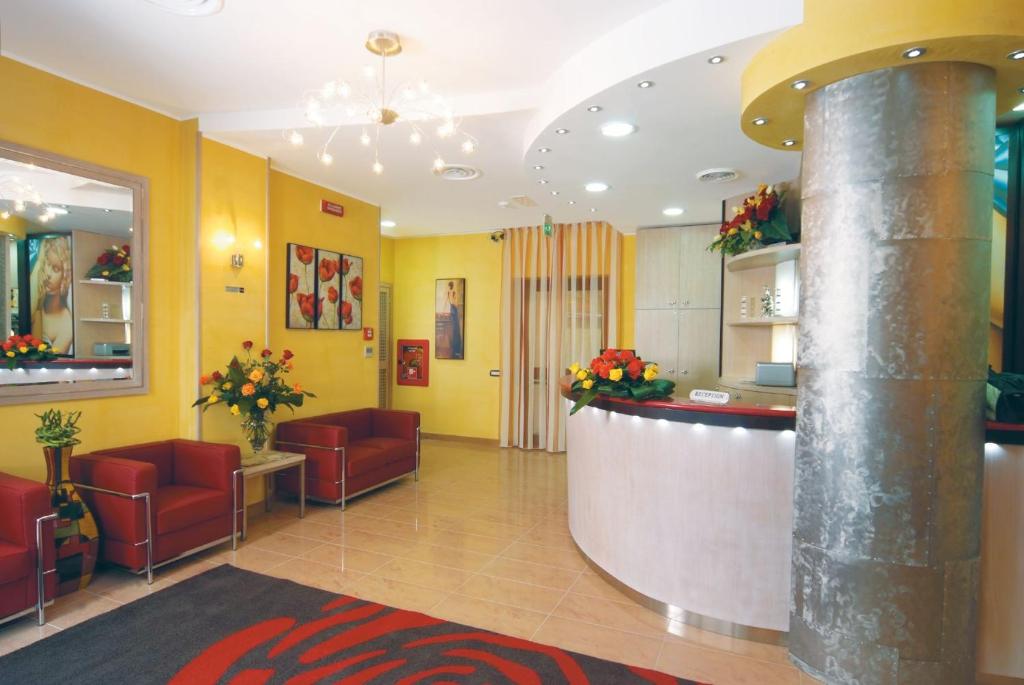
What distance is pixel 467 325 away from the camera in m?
8.66

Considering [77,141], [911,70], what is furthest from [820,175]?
[77,141]

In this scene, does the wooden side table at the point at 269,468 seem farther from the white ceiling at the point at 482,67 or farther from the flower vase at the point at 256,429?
the white ceiling at the point at 482,67

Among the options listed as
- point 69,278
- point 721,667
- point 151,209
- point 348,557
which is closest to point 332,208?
point 151,209

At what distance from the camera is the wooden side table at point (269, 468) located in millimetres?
4438

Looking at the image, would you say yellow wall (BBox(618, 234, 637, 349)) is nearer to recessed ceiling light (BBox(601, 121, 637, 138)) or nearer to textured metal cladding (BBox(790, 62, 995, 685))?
recessed ceiling light (BBox(601, 121, 637, 138))

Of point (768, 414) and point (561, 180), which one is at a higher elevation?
point (561, 180)

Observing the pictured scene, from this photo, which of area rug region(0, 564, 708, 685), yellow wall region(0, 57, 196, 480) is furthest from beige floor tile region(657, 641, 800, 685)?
yellow wall region(0, 57, 196, 480)

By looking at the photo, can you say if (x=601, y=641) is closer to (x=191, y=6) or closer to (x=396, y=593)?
(x=396, y=593)

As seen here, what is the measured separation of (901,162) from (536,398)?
6146 mm

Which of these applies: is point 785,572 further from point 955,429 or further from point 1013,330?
point 1013,330

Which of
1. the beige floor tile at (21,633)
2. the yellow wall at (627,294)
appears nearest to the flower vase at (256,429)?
the beige floor tile at (21,633)

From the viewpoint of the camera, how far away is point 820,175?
2594 millimetres

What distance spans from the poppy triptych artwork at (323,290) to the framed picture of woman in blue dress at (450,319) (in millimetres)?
2312

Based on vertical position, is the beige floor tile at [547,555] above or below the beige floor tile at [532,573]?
below
